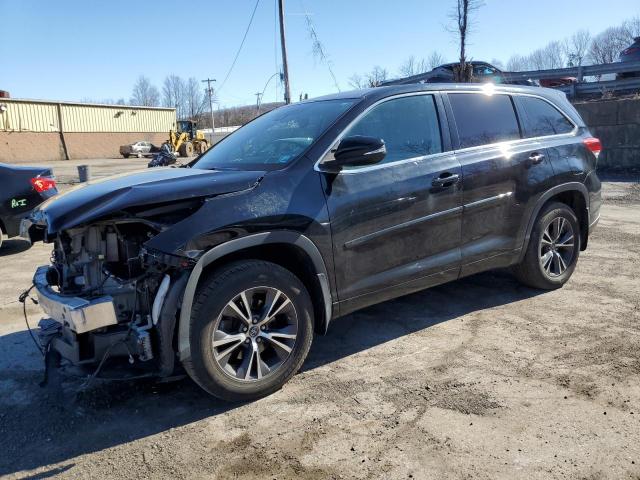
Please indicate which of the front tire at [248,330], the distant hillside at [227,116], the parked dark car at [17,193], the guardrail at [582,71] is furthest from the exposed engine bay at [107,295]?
the distant hillside at [227,116]

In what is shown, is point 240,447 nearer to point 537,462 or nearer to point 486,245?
point 537,462

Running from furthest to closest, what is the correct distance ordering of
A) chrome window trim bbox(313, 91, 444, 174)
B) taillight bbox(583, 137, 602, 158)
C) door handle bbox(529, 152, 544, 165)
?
taillight bbox(583, 137, 602, 158) < door handle bbox(529, 152, 544, 165) < chrome window trim bbox(313, 91, 444, 174)

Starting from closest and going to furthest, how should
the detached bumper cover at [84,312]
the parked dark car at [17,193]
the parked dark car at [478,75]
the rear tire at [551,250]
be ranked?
the detached bumper cover at [84,312], the rear tire at [551,250], the parked dark car at [17,193], the parked dark car at [478,75]

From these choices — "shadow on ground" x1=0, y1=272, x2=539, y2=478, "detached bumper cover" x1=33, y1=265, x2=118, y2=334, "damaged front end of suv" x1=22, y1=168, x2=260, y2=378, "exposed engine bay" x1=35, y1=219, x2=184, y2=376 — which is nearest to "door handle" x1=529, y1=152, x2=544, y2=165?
"shadow on ground" x1=0, y1=272, x2=539, y2=478

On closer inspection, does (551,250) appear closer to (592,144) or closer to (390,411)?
(592,144)

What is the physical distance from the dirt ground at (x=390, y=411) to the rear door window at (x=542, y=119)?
1657 mm

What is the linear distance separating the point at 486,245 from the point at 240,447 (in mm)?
2685

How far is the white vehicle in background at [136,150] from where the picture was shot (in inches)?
1686

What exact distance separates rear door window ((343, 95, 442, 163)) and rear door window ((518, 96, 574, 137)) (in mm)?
1190

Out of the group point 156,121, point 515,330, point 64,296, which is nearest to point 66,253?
point 64,296

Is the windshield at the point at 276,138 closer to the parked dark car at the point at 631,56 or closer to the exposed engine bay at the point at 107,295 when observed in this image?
the exposed engine bay at the point at 107,295

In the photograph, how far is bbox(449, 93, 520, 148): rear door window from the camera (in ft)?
14.9

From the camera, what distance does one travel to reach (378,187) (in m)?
3.84

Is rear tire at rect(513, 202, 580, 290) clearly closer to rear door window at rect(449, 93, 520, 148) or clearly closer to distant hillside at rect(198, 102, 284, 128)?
→ rear door window at rect(449, 93, 520, 148)
